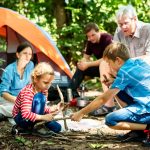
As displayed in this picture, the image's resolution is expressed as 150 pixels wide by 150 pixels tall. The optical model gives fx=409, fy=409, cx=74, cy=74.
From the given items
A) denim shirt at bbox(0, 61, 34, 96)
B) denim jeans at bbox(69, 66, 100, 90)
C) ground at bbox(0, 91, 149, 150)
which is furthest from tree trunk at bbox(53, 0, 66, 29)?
ground at bbox(0, 91, 149, 150)

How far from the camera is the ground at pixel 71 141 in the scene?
3135 mm

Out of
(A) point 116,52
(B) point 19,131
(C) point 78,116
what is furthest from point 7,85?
(A) point 116,52

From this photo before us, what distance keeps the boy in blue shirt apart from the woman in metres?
1.23

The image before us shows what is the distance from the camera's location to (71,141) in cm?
335

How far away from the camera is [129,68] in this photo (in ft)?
10.4

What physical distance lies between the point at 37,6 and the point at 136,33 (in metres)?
4.82

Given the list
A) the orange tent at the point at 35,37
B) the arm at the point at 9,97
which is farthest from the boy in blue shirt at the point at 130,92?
the orange tent at the point at 35,37

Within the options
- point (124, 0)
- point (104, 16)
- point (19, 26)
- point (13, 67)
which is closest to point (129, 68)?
point (13, 67)

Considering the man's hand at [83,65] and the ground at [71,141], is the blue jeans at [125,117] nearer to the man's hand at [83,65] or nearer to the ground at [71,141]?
the ground at [71,141]

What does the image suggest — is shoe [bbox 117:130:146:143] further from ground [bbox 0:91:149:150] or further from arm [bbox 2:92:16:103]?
arm [bbox 2:92:16:103]

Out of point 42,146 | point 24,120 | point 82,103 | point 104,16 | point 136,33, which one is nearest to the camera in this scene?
point 42,146

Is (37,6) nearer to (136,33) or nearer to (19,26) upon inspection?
(19,26)

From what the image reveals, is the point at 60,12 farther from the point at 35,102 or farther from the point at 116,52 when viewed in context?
the point at 116,52

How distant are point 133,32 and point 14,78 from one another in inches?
52.8
